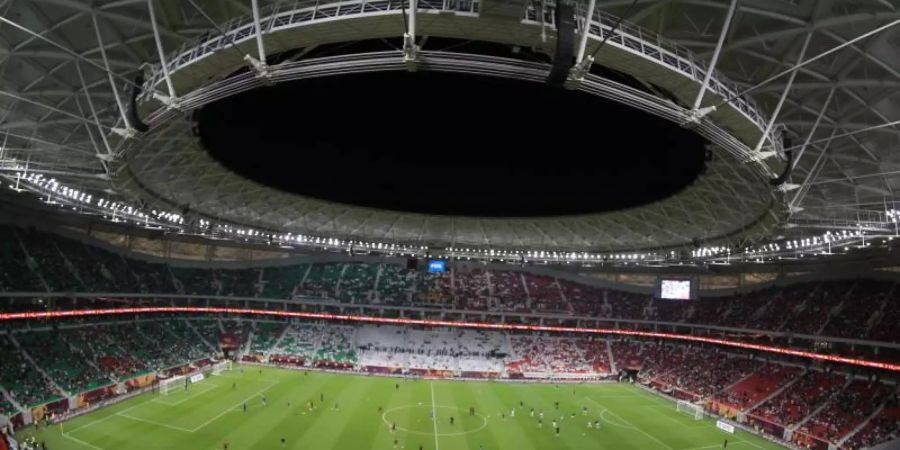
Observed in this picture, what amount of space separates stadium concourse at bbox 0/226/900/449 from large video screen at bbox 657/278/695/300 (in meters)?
10.2

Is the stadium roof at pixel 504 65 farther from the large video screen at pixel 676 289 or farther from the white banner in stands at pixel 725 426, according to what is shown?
the large video screen at pixel 676 289

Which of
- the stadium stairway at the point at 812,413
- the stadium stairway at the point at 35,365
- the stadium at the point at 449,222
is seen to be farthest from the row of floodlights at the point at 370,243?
the stadium stairway at the point at 812,413

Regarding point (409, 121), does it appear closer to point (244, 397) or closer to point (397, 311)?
point (244, 397)

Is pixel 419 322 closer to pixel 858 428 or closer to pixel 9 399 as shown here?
pixel 9 399

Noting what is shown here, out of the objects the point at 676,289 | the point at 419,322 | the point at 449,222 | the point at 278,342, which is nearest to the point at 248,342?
the point at 278,342

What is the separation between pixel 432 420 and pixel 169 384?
26730 millimetres

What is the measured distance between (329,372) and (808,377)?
5372 centimetres

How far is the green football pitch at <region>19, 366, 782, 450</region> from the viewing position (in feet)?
133

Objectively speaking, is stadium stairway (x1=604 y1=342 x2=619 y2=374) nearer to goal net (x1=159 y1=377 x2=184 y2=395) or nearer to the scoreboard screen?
the scoreboard screen

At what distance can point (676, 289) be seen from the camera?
6400cm

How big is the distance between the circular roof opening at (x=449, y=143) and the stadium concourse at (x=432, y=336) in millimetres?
24485

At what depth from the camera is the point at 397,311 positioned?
86562 mm

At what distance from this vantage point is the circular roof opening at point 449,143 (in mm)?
26938

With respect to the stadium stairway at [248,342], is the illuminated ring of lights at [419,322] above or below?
above
